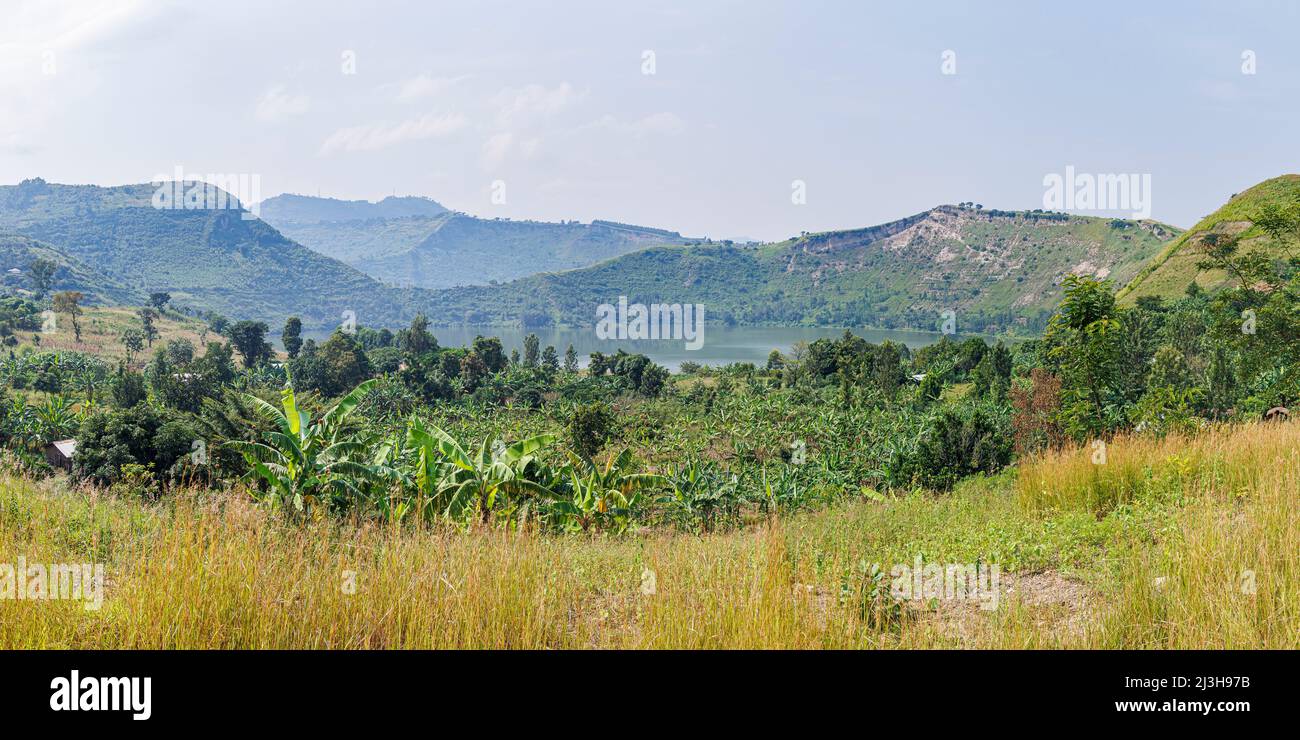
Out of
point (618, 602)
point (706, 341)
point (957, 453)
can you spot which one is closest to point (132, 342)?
point (957, 453)

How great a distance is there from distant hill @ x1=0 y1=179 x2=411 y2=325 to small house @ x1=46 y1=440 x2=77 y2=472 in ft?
444

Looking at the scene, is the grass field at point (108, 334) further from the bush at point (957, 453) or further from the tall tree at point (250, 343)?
the bush at point (957, 453)

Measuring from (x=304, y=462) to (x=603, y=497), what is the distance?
4019 mm

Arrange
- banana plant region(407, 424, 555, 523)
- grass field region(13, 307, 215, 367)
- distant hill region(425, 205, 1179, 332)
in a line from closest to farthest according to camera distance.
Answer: banana plant region(407, 424, 555, 523) < grass field region(13, 307, 215, 367) < distant hill region(425, 205, 1179, 332)

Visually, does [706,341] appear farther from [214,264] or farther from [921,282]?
[214,264]

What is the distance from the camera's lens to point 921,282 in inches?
6471

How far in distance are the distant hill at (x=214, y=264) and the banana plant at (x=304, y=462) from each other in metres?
158

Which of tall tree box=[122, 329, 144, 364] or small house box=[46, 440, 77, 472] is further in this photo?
tall tree box=[122, 329, 144, 364]

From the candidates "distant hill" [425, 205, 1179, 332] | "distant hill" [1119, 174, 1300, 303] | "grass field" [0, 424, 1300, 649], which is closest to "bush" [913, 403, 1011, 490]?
"grass field" [0, 424, 1300, 649]

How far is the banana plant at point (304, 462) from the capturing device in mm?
7223

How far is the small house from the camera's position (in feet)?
78.3

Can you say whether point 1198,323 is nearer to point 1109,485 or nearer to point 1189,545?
point 1109,485

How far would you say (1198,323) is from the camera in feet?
109

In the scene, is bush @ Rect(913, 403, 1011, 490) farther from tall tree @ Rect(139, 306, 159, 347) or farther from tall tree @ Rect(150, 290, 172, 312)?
tall tree @ Rect(150, 290, 172, 312)
